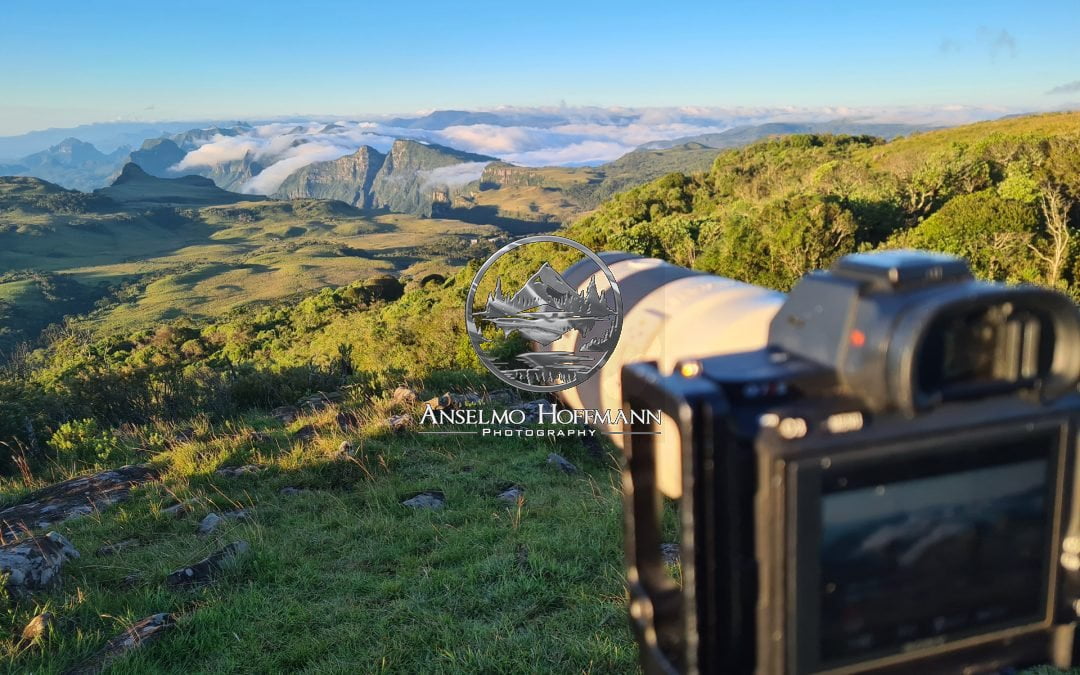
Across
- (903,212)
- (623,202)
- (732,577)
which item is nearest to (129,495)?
(732,577)

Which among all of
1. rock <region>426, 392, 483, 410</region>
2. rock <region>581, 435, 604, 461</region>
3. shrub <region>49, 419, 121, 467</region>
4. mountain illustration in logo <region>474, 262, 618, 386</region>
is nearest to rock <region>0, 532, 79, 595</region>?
shrub <region>49, 419, 121, 467</region>

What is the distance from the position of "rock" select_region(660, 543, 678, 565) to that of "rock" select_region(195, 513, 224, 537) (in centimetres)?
405

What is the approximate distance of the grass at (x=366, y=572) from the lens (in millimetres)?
4004

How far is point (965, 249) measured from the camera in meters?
16.4

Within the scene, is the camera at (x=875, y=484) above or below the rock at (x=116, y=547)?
above

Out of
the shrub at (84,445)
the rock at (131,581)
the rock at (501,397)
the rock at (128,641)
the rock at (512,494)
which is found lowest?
the shrub at (84,445)

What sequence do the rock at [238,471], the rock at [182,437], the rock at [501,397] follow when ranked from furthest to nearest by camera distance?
the rock at [501,397], the rock at [182,437], the rock at [238,471]

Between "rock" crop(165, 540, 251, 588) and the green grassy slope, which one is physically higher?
"rock" crop(165, 540, 251, 588)

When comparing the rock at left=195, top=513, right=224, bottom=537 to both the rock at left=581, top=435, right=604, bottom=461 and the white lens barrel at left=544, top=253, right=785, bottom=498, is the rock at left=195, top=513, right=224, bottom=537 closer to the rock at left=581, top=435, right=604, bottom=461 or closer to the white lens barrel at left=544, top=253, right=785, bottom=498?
the white lens barrel at left=544, top=253, right=785, bottom=498

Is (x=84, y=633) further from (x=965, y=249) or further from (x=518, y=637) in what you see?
(x=965, y=249)

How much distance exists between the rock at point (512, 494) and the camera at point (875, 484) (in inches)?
165

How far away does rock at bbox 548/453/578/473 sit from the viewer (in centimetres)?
728

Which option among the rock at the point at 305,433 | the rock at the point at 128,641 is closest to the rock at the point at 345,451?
the rock at the point at 305,433

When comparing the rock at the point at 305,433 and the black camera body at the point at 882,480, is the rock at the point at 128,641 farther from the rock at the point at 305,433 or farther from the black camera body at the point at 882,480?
the rock at the point at 305,433
